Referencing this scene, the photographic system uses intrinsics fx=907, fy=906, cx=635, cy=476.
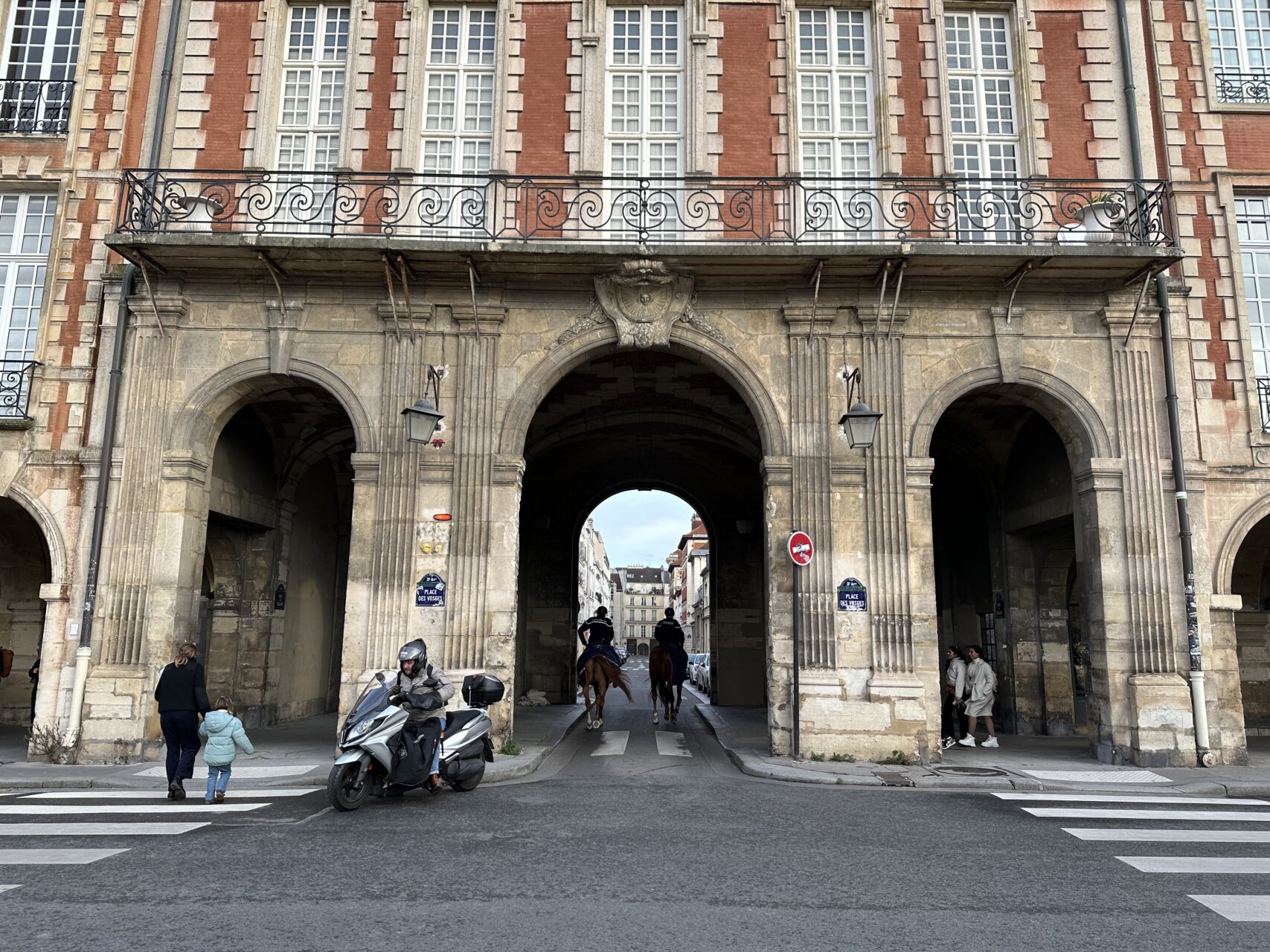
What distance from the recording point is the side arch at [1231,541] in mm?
11562

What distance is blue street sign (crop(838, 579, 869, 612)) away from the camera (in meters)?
11.3

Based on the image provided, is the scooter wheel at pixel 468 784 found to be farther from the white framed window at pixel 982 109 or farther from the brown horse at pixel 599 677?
the white framed window at pixel 982 109

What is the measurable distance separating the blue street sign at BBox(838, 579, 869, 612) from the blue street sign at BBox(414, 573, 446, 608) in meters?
4.97

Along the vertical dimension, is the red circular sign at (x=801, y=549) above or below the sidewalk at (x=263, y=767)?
above

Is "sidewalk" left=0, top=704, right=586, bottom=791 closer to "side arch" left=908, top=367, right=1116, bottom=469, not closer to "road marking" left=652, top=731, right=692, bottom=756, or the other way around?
"road marking" left=652, top=731, right=692, bottom=756

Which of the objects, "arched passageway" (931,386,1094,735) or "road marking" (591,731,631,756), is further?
"arched passageway" (931,386,1094,735)

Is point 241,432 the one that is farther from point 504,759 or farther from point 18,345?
point 504,759

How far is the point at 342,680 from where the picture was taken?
11.2 m

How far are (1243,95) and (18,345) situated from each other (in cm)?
1752

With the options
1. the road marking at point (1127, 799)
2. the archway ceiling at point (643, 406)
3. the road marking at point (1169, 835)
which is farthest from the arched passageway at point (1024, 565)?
the road marking at point (1169, 835)

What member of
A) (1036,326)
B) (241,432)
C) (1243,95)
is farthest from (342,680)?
(1243,95)

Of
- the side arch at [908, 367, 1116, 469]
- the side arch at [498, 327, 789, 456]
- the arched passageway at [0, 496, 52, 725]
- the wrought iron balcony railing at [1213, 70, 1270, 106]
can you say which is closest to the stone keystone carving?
the side arch at [498, 327, 789, 456]

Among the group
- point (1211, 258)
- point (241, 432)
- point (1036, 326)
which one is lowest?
point (241, 432)

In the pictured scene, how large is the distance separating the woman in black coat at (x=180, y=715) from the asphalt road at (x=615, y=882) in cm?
32
